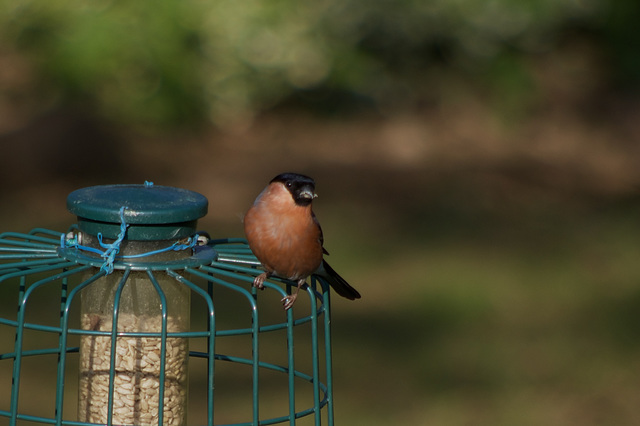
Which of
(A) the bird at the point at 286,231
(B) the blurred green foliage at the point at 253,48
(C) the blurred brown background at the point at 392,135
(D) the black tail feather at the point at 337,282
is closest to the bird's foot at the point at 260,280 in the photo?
(A) the bird at the point at 286,231

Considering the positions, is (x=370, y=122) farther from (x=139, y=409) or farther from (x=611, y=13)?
(x=139, y=409)

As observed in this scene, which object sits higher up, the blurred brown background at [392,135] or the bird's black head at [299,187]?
the blurred brown background at [392,135]

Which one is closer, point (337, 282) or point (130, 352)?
point (130, 352)

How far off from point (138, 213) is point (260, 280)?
2.22 feet

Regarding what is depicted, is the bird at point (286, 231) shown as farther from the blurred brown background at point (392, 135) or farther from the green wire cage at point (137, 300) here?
the blurred brown background at point (392, 135)

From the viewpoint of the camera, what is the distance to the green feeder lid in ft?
11.8

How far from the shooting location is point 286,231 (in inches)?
160

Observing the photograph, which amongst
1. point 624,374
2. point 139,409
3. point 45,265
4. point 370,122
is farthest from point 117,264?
point 370,122

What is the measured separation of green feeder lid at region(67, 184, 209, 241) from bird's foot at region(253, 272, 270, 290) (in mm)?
371

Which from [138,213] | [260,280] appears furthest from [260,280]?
[138,213]

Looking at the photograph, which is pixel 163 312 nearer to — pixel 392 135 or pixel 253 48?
pixel 253 48

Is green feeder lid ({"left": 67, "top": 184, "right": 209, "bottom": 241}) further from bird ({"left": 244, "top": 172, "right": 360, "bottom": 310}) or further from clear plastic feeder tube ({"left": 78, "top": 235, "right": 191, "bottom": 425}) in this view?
bird ({"left": 244, "top": 172, "right": 360, "bottom": 310})

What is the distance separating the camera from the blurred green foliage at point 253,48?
14.9 metres

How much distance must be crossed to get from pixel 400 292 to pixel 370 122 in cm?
498
